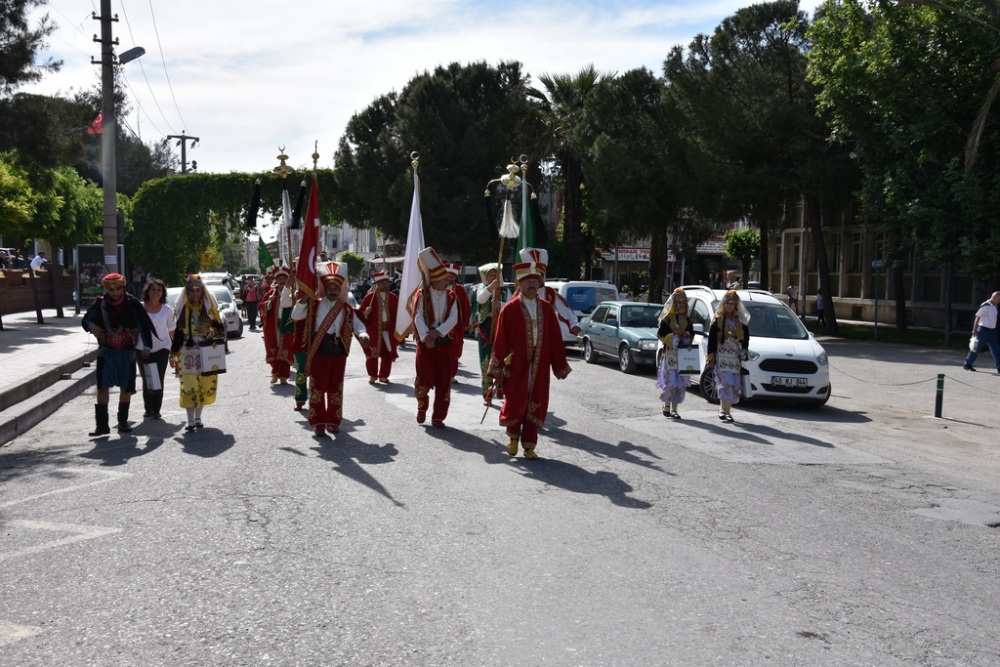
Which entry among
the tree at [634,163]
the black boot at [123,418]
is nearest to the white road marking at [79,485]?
the black boot at [123,418]

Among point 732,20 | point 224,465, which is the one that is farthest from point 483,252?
point 224,465

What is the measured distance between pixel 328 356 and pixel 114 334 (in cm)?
230

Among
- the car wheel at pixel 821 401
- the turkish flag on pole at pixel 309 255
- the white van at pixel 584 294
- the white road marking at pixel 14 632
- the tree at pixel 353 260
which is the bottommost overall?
the car wheel at pixel 821 401

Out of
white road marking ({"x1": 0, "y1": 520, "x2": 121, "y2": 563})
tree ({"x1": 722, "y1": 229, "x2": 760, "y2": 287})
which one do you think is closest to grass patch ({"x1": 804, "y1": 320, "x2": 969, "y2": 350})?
tree ({"x1": 722, "y1": 229, "x2": 760, "y2": 287})

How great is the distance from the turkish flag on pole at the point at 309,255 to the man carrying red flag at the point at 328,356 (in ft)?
1.03

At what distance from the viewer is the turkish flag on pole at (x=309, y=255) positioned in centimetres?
1130

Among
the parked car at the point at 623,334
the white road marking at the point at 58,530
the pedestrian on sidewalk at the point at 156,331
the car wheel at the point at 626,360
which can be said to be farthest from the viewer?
the car wheel at the point at 626,360

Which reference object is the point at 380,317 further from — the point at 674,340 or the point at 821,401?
the point at 821,401

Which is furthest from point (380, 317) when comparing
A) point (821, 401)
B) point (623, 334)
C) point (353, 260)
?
point (353, 260)

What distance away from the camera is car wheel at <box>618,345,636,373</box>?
19.0 metres

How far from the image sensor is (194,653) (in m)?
4.46

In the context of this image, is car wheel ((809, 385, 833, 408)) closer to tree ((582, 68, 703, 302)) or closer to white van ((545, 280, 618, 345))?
white van ((545, 280, 618, 345))

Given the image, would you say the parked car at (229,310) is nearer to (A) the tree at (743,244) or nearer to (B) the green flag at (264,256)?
(B) the green flag at (264,256)

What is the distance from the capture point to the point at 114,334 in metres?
10.7
